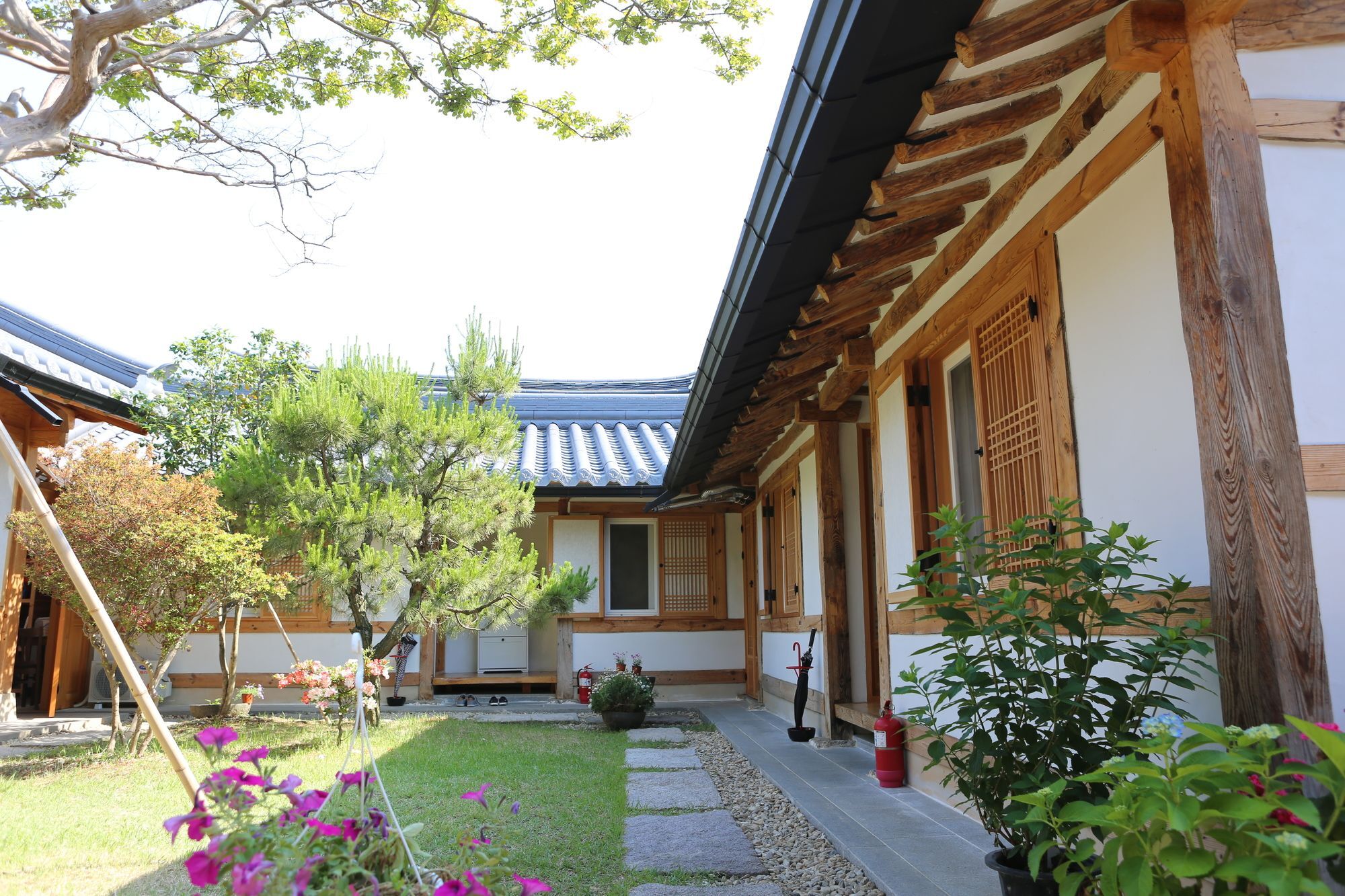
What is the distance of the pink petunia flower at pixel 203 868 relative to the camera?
4.83ft

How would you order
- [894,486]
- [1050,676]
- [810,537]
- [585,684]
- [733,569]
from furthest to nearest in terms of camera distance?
[733,569] → [585,684] → [810,537] → [894,486] → [1050,676]

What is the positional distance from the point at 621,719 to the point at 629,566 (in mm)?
3051

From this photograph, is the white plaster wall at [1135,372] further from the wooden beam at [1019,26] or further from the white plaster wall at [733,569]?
the white plaster wall at [733,569]

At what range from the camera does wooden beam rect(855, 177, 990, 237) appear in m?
3.40

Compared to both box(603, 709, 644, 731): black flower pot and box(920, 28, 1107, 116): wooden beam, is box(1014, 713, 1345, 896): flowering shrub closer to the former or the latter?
box(920, 28, 1107, 116): wooden beam

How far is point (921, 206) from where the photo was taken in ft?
11.3

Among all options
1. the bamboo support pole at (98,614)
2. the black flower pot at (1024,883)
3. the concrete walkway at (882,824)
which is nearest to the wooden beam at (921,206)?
the black flower pot at (1024,883)

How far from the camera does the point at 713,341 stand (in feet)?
15.0

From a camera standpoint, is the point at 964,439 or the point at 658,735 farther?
the point at 658,735

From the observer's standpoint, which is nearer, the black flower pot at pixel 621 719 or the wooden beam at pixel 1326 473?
the wooden beam at pixel 1326 473

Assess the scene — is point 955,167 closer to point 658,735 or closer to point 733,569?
point 658,735

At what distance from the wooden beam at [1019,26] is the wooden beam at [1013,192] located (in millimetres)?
257

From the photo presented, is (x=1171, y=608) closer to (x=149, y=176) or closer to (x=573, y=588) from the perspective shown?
(x=149, y=176)

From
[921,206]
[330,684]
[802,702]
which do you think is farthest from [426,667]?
[921,206]
